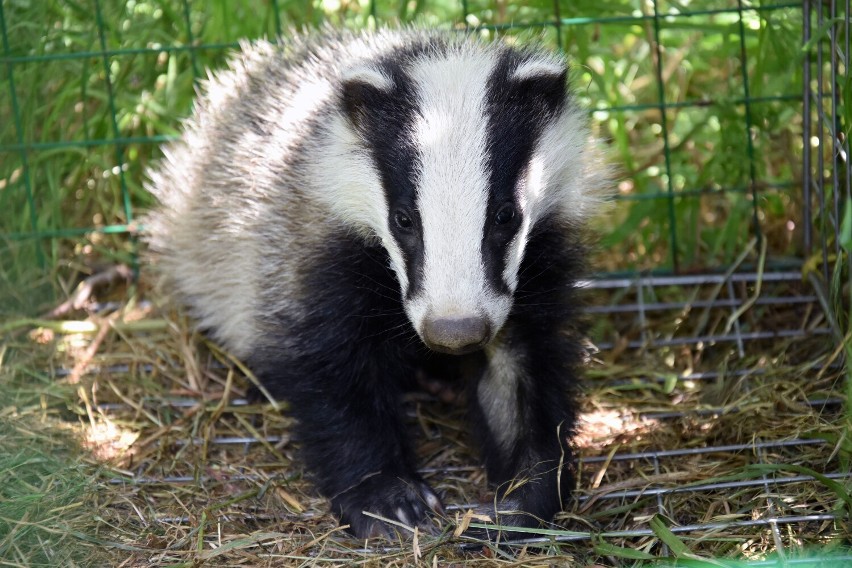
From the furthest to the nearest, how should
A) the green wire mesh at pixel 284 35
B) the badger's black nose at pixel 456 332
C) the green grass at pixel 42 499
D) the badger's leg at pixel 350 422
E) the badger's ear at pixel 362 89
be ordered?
the green wire mesh at pixel 284 35 < the badger's leg at pixel 350 422 < the badger's ear at pixel 362 89 < the green grass at pixel 42 499 < the badger's black nose at pixel 456 332

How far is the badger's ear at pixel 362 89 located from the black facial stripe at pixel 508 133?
0.28 metres

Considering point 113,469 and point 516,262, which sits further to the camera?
point 113,469

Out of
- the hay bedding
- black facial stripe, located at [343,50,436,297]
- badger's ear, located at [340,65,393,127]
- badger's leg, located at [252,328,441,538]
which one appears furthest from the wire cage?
badger's ear, located at [340,65,393,127]

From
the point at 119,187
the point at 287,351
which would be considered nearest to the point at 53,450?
the point at 287,351

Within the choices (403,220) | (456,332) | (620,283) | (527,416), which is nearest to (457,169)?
(403,220)

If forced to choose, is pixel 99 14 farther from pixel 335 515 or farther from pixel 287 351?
pixel 335 515

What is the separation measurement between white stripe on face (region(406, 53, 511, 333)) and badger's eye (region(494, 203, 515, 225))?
0.25 feet

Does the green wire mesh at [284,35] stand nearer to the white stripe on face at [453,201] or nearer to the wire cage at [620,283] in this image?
the wire cage at [620,283]

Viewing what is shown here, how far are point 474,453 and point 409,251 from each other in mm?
850

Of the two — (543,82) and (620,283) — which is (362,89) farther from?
(620,283)

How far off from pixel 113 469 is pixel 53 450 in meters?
0.19

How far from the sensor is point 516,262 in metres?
2.66

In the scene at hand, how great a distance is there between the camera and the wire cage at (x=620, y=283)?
277cm

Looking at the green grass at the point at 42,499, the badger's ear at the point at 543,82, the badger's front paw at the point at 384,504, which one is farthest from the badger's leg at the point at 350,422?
the badger's ear at the point at 543,82
